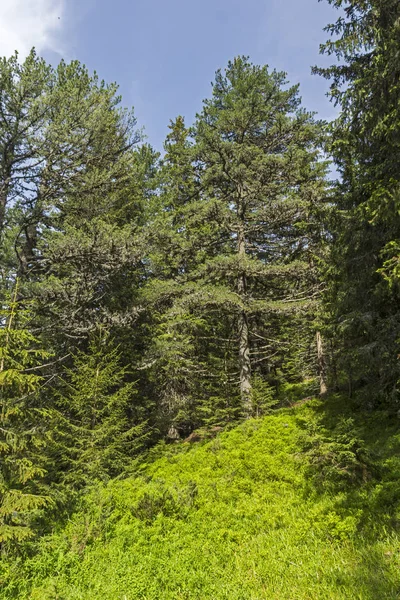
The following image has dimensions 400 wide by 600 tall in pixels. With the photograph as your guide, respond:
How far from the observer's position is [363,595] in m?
4.09

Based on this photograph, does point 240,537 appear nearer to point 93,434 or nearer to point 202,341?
point 93,434

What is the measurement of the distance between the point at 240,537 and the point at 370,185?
8237mm

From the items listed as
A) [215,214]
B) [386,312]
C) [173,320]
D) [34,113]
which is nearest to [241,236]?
[215,214]

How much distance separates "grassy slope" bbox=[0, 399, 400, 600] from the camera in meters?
4.76

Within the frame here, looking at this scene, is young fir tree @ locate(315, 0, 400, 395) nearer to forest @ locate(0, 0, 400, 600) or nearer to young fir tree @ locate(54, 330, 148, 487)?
forest @ locate(0, 0, 400, 600)

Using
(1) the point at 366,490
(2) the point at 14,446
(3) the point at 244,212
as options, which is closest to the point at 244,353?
(3) the point at 244,212

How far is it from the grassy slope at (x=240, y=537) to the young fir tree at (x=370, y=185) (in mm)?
2670

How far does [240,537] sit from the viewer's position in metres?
6.14

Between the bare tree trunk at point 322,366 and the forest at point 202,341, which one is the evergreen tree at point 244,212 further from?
the bare tree trunk at point 322,366

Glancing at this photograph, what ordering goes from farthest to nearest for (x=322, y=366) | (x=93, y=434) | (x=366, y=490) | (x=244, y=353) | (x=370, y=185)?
(x=322, y=366) < (x=244, y=353) < (x=93, y=434) < (x=370, y=185) < (x=366, y=490)

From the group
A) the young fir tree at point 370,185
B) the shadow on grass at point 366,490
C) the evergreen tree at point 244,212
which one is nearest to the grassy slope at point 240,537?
the shadow on grass at point 366,490

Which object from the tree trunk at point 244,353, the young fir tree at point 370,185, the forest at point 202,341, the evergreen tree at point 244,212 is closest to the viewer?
the forest at point 202,341

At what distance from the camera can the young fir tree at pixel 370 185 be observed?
773 centimetres

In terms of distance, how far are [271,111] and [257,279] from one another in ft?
26.5
